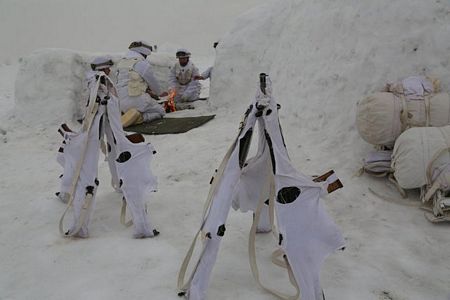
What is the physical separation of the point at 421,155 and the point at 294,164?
1.32m

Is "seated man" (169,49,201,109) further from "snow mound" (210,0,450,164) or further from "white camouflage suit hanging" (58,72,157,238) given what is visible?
"white camouflage suit hanging" (58,72,157,238)

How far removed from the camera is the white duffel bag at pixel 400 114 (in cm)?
361

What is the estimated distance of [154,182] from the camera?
3.31 meters

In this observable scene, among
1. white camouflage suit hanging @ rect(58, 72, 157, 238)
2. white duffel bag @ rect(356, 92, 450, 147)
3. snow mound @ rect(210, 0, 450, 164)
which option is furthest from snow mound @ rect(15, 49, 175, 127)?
white duffel bag @ rect(356, 92, 450, 147)

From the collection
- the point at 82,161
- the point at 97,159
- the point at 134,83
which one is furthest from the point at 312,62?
the point at 82,161

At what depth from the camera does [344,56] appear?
4664mm

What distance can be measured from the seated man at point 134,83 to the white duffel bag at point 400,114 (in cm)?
368

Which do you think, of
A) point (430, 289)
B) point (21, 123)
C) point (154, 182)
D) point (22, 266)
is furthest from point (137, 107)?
point (430, 289)

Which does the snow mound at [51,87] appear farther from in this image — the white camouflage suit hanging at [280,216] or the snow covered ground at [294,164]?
the white camouflage suit hanging at [280,216]

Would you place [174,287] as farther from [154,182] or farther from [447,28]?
[447,28]

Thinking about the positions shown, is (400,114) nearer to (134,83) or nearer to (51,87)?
(134,83)

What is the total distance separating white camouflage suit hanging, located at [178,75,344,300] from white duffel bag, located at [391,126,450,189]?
1262 mm

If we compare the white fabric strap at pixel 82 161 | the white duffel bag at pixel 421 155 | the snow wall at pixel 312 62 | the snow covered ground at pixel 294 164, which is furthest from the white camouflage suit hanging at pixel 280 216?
the snow wall at pixel 312 62

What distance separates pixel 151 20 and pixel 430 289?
3072cm
